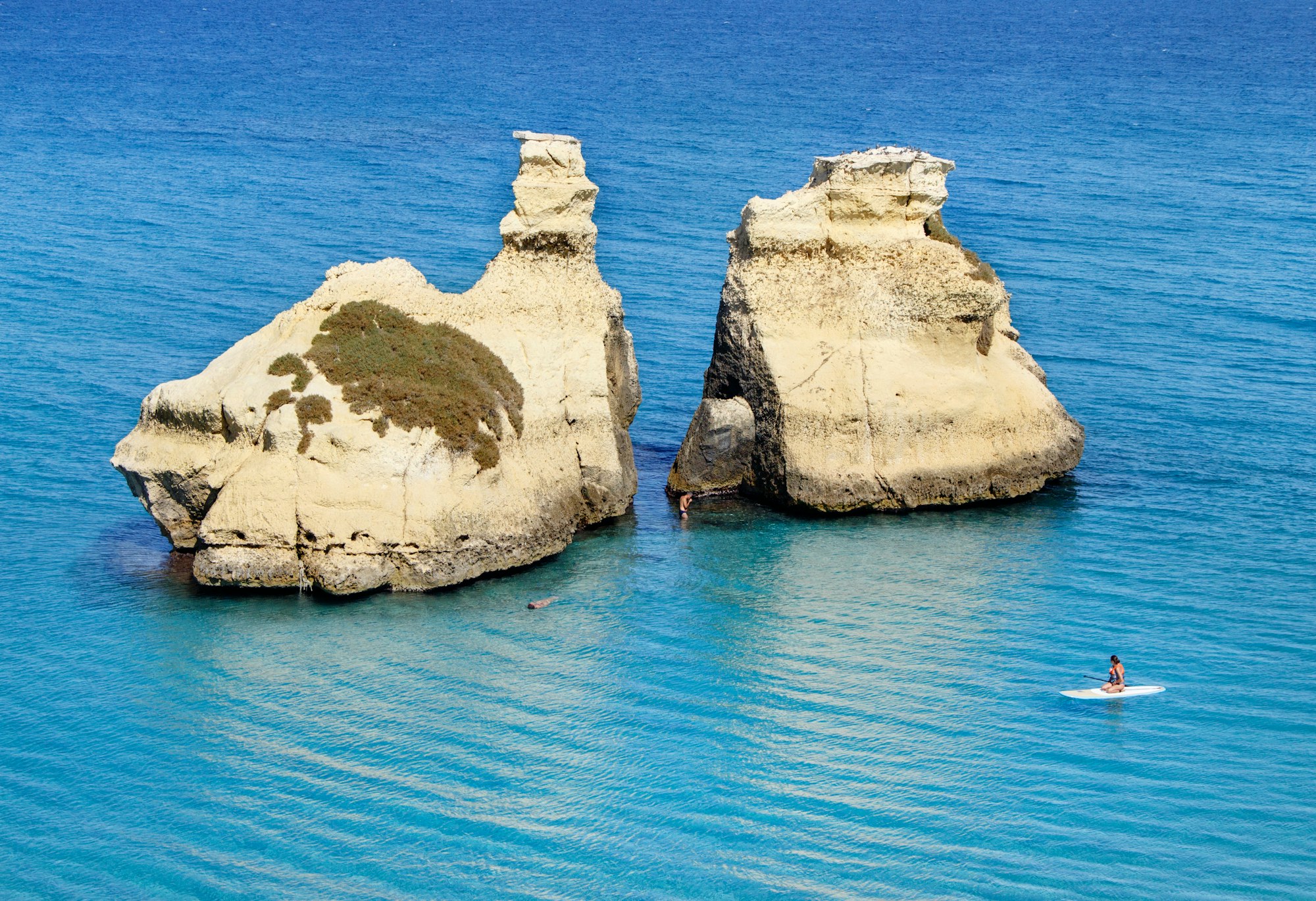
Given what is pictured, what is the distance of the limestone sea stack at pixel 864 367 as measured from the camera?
44688 millimetres

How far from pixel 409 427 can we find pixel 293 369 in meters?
3.64

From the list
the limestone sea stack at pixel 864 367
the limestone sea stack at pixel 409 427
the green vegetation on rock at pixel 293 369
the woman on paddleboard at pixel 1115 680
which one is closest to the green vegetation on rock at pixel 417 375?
the limestone sea stack at pixel 409 427

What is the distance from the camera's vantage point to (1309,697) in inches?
1362

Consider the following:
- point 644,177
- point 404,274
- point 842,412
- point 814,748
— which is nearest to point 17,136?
point 644,177

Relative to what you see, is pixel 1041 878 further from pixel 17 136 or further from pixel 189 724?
pixel 17 136

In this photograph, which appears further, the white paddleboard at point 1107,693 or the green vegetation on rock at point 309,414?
the green vegetation on rock at point 309,414

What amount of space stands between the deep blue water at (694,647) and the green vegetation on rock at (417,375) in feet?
14.5

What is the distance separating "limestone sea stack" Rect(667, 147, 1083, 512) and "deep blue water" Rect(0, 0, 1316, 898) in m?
1.41

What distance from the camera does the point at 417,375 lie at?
130 ft

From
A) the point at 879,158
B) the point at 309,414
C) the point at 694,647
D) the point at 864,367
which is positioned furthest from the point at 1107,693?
the point at 309,414

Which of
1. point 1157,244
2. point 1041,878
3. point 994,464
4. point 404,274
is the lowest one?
point 1041,878

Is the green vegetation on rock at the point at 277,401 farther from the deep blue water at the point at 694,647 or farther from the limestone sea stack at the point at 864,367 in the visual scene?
the limestone sea stack at the point at 864,367

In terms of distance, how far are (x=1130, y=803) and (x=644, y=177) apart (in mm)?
68110

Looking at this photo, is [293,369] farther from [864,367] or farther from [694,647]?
[864,367]
